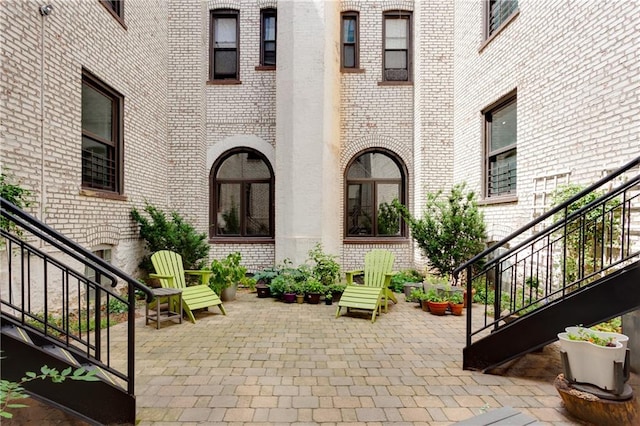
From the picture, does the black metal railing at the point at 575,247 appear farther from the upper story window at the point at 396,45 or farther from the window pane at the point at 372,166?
the upper story window at the point at 396,45

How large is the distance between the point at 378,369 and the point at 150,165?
7.03 metres

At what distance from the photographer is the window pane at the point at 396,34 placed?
30.2 feet

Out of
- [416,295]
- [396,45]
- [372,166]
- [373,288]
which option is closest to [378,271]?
[373,288]

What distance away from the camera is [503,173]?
694 cm

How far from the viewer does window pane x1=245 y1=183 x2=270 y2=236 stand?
920 centimetres

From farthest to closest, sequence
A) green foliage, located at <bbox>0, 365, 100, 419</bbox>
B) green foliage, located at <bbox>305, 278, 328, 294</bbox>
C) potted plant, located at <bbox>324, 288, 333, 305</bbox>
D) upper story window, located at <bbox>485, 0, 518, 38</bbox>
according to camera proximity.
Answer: green foliage, located at <bbox>305, 278, 328, 294</bbox>
potted plant, located at <bbox>324, 288, 333, 305</bbox>
upper story window, located at <bbox>485, 0, 518, 38</bbox>
green foliage, located at <bbox>0, 365, 100, 419</bbox>

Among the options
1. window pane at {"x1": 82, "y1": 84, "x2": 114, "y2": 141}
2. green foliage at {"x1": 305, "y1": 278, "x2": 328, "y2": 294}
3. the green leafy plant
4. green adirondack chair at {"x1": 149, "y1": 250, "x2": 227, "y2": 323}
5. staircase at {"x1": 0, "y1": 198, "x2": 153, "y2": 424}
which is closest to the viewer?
staircase at {"x1": 0, "y1": 198, "x2": 153, "y2": 424}

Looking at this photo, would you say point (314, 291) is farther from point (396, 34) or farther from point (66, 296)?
point (396, 34)

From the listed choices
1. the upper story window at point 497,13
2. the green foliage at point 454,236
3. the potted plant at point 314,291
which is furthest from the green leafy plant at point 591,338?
the upper story window at point 497,13

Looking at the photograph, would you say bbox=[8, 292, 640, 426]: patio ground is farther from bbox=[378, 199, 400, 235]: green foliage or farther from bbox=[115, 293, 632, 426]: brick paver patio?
bbox=[378, 199, 400, 235]: green foliage

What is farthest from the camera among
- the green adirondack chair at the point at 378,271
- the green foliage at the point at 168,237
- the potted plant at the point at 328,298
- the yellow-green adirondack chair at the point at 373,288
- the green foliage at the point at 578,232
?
the green foliage at the point at 168,237

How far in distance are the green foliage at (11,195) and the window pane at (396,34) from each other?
855 cm

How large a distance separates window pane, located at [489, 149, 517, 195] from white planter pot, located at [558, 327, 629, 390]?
424 cm

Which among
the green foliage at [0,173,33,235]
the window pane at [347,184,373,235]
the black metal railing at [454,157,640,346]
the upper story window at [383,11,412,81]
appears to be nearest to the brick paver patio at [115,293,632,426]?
the black metal railing at [454,157,640,346]
